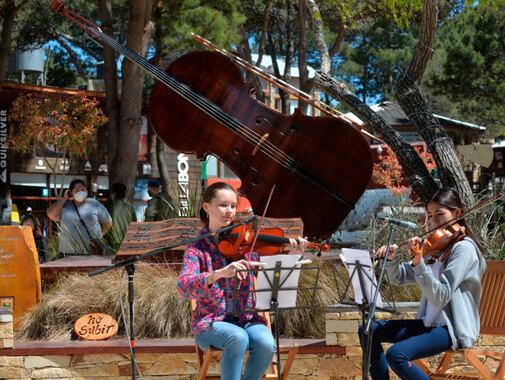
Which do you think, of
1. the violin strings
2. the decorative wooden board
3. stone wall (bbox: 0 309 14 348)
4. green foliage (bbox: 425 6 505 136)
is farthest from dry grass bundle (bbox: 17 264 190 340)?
→ green foliage (bbox: 425 6 505 136)

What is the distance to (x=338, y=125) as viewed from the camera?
8.36m

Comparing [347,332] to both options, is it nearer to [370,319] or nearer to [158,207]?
[370,319]

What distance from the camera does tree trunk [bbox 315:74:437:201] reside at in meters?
8.36

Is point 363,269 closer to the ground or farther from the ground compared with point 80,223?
farther from the ground

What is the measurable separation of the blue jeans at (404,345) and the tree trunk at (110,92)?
6.75 m

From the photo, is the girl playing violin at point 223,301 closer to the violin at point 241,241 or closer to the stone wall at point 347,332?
the violin at point 241,241

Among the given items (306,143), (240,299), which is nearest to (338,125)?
(306,143)

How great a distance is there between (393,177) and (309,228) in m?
14.1

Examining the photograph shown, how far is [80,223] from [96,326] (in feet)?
8.54

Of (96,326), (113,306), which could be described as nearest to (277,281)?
(96,326)

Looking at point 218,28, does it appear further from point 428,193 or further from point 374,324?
point 374,324

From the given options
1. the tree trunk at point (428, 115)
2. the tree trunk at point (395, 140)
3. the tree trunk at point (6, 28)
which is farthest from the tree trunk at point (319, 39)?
the tree trunk at point (6, 28)

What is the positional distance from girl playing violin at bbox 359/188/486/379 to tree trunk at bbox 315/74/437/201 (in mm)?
2949

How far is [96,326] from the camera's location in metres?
7.05
